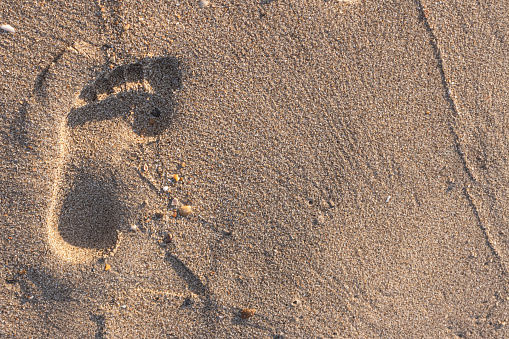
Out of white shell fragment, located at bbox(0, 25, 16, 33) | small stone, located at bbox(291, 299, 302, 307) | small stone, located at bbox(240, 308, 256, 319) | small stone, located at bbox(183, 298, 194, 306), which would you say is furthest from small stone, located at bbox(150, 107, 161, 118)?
small stone, located at bbox(291, 299, 302, 307)

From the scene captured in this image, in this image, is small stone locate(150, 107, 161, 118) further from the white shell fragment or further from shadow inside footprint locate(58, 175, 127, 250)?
the white shell fragment

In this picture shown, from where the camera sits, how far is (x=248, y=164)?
221 centimetres

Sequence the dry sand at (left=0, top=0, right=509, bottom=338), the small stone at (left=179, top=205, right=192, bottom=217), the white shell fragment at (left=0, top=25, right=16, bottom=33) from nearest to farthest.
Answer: the white shell fragment at (left=0, top=25, right=16, bottom=33)
the dry sand at (left=0, top=0, right=509, bottom=338)
the small stone at (left=179, top=205, right=192, bottom=217)

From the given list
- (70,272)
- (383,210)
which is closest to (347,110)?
(383,210)

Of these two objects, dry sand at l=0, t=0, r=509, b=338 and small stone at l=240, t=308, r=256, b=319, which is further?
small stone at l=240, t=308, r=256, b=319

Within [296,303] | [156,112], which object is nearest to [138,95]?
[156,112]

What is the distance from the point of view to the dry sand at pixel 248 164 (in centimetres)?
208

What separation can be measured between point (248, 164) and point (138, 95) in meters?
0.87

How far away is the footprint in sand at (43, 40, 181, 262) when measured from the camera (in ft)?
6.92

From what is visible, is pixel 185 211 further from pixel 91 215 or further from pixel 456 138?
pixel 456 138

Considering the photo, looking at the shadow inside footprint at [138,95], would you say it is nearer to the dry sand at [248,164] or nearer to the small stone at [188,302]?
the dry sand at [248,164]

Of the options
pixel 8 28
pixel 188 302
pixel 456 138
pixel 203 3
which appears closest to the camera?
pixel 8 28

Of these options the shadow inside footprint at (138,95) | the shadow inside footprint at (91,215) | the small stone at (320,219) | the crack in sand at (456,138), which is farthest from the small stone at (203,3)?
the small stone at (320,219)

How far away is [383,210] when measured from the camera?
7.51 ft
